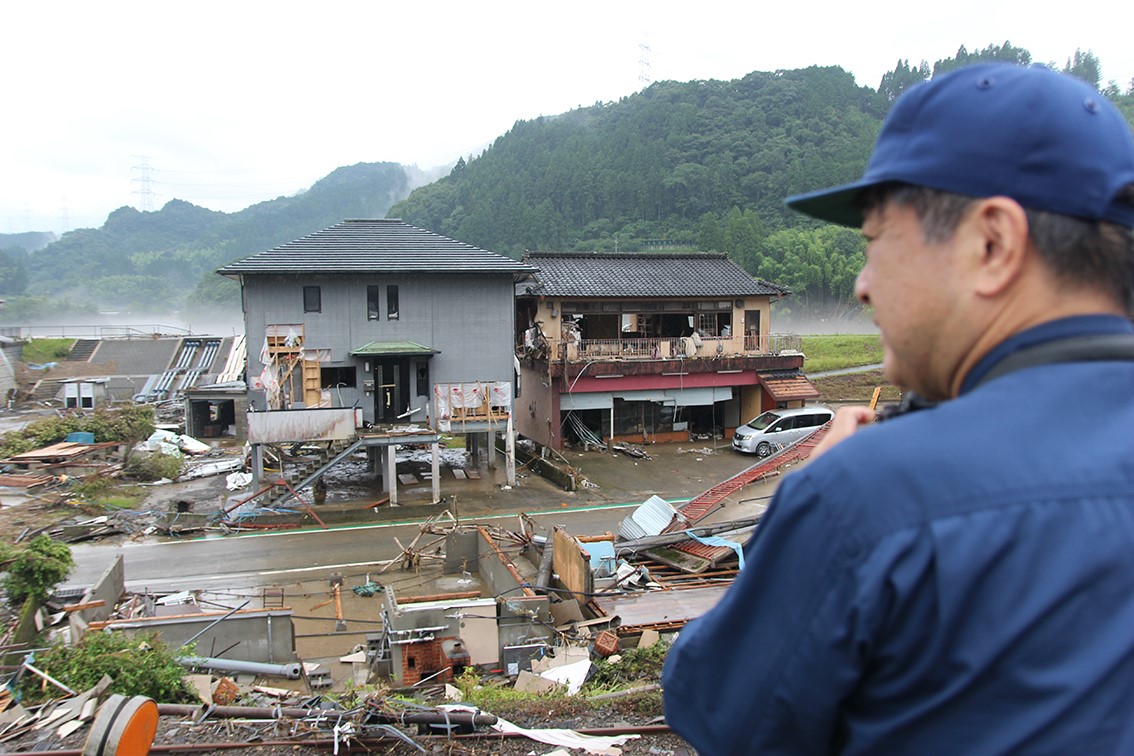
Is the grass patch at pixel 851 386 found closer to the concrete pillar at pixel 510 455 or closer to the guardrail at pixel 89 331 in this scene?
the concrete pillar at pixel 510 455

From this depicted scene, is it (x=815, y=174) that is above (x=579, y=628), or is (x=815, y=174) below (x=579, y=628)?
above

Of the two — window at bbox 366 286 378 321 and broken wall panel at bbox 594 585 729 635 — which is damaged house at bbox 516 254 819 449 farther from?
broken wall panel at bbox 594 585 729 635

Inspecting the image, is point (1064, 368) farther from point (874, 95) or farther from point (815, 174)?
point (874, 95)

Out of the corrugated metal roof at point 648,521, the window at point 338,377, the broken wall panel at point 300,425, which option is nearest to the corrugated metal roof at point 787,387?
the corrugated metal roof at point 648,521

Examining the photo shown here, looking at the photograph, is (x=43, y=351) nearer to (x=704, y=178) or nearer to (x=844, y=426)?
(x=704, y=178)

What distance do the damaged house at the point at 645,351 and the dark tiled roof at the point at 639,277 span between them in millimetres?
45

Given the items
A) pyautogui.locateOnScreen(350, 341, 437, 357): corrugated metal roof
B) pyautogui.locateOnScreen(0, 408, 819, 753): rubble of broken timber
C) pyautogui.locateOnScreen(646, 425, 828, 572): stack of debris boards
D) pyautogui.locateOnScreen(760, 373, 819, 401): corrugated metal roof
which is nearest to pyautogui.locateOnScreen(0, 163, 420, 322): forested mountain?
pyautogui.locateOnScreen(350, 341, 437, 357): corrugated metal roof

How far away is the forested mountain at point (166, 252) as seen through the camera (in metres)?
104

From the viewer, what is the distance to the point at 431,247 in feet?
77.7

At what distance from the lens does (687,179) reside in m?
71.2

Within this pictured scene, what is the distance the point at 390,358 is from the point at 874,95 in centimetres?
7884

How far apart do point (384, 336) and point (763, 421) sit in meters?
13.3

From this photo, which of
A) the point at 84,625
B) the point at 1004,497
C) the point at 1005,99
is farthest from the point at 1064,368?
the point at 84,625

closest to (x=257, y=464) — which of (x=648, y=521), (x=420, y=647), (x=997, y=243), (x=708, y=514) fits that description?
(x=648, y=521)
